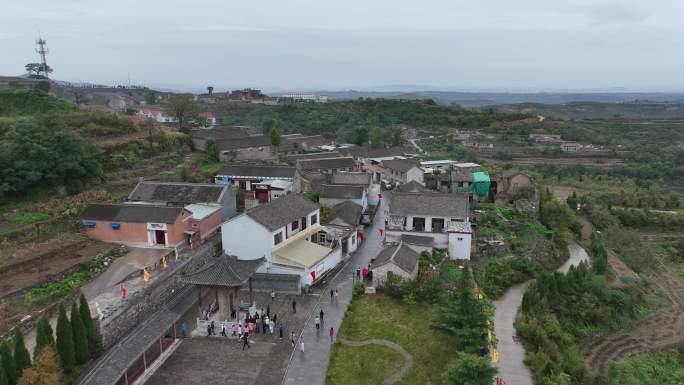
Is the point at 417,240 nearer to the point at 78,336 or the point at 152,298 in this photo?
the point at 152,298

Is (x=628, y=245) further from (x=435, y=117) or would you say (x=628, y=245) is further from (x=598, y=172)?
(x=435, y=117)

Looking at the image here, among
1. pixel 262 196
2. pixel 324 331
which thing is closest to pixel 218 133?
pixel 262 196

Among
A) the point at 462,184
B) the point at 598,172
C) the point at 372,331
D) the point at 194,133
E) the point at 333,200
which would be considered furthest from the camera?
the point at 598,172

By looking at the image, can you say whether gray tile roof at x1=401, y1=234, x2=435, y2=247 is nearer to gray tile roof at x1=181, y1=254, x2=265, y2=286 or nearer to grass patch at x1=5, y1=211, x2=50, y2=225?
gray tile roof at x1=181, y1=254, x2=265, y2=286

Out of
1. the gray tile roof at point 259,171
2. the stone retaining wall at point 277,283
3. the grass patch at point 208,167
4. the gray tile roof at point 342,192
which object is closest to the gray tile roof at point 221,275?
the stone retaining wall at point 277,283

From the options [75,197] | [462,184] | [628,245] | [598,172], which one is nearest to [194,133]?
[75,197]

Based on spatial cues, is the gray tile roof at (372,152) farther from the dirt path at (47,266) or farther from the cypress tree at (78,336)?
the cypress tree at (78,336)
